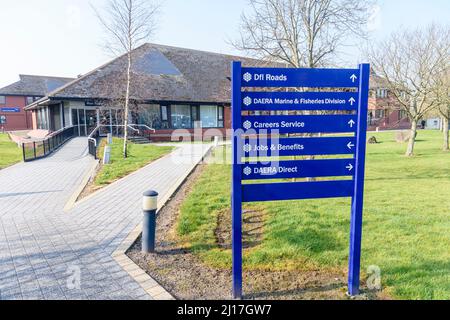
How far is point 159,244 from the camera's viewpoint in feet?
15.8

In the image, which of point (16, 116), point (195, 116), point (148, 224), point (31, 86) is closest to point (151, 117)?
point (195, 116)

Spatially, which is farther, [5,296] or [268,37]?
[268,37]

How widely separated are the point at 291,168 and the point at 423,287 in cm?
197

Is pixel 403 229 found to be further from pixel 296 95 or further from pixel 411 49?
pixel 411 49

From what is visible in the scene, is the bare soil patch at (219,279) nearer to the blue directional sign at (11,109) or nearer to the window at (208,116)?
the window at (208,116)

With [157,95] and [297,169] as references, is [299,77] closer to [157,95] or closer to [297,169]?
[297,169]

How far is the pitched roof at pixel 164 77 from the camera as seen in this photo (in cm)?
2414

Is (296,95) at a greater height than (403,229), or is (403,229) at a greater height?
(296,95)

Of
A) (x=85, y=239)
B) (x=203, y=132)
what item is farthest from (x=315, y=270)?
(x=203, y=132)

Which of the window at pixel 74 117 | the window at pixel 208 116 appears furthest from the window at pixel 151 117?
the window at pixel 74 117

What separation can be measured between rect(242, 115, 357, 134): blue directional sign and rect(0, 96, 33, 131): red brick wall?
194 feet

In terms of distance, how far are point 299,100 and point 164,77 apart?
89.9ft

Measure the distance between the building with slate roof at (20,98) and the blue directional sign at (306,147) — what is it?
55.1 meters

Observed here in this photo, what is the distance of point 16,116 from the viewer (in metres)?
52.2
